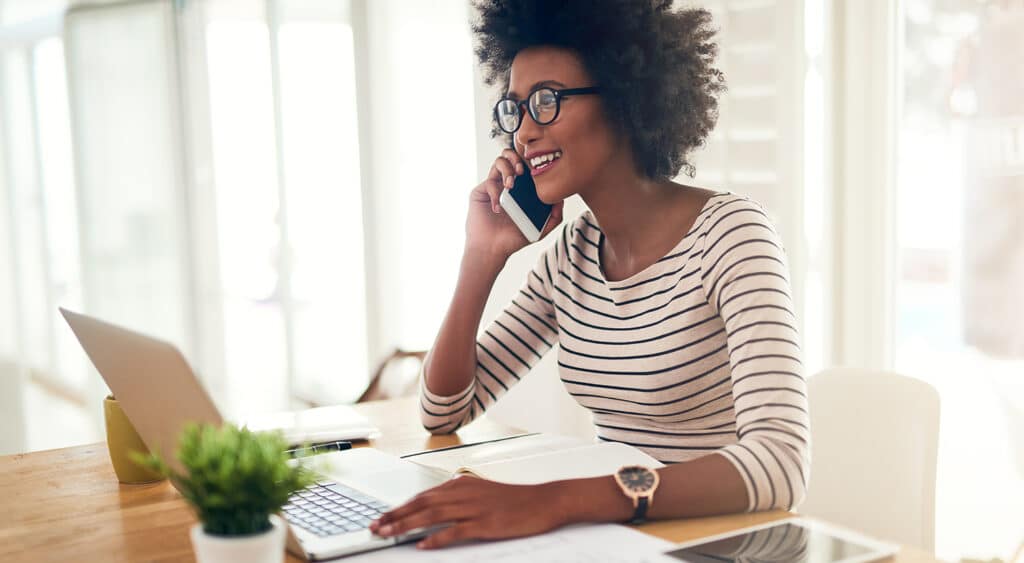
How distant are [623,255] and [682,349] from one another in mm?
222

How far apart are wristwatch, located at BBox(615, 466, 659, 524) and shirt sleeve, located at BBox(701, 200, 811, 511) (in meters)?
0.11

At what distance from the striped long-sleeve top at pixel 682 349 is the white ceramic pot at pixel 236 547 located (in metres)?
0.57

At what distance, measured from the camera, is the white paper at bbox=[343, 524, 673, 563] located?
3.11 ft

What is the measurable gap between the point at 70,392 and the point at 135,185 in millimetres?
755

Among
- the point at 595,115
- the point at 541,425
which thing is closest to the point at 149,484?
the point at 595,115

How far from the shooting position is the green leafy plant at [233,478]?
2.35ft

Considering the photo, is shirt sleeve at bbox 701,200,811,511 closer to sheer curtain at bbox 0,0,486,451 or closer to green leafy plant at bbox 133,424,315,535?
green leafy plant at bbox 133,424,315,535

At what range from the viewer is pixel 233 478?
28.2 inches

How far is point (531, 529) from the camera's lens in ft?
3.32

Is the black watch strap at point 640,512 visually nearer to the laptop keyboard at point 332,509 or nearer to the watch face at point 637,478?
the watch face at point 637,478

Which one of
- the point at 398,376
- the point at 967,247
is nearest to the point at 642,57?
the point at 967,247

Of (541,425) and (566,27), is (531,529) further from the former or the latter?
(541,425)

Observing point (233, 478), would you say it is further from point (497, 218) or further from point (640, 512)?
point (497, 218)

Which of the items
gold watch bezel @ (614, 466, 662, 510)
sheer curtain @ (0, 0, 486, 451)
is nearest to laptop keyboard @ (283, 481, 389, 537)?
gold watch bezel @ (614, 466, 662, 510)
